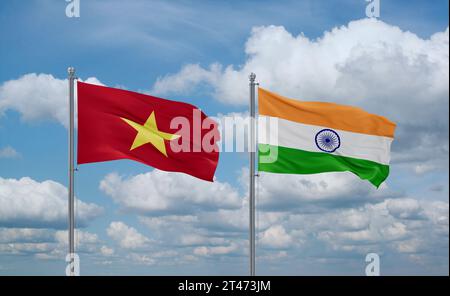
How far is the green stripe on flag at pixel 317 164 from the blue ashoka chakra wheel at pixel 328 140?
0.26m

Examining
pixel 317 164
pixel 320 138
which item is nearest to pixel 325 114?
pixel 320 138

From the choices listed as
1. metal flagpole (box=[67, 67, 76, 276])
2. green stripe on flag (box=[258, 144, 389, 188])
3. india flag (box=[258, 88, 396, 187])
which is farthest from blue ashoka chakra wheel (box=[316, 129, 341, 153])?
metal flagpole (box=[67, 67, 76, 276])

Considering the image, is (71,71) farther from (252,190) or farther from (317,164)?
(317,164)

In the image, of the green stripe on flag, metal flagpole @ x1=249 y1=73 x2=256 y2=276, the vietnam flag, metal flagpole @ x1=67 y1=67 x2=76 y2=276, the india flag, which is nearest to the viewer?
metal flagpole @ x1=67 y1=67 x2=76 y2=276

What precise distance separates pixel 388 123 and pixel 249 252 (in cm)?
877

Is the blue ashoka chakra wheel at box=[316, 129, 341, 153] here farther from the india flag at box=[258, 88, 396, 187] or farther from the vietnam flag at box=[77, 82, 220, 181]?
the vietnam flag at box=[77, 82, 220, 181]

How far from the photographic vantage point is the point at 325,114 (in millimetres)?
30609

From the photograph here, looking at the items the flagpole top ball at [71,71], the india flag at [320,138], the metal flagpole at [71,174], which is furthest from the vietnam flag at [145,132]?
the india flag at [320,138]

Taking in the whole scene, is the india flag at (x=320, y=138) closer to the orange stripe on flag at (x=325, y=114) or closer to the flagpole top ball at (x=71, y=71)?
the orange stripe on flag at (x=325, y=114)

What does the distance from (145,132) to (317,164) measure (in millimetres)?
7405

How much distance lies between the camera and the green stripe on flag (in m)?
29.2

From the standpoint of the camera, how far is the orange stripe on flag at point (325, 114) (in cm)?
2969
